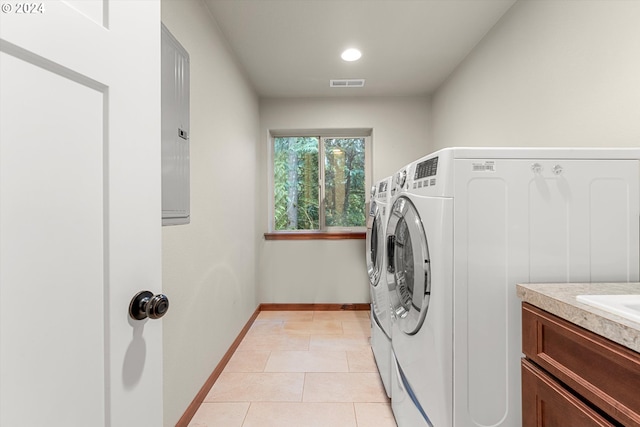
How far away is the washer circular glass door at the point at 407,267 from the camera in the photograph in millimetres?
1146

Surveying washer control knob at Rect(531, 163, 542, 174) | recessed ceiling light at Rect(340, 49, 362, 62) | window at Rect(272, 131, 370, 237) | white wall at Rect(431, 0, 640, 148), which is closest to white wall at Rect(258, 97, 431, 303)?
window at Rect(272, 131, 370, 237)

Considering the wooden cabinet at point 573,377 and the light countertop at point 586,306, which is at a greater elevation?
the light countertop at point 586,306

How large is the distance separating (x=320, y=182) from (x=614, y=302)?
2.99m

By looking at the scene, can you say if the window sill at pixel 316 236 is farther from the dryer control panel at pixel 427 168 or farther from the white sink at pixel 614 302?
the white sink at pixel 614 302

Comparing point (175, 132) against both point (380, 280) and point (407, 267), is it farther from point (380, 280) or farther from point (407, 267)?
point (380, 280)

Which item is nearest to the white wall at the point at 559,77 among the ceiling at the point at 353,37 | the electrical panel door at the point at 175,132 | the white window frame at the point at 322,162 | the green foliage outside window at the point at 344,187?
the ceiling at the point at 353,37

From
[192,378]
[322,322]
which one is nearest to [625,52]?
[192,378]

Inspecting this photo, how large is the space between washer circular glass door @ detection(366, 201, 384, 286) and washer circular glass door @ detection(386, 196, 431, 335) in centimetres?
26

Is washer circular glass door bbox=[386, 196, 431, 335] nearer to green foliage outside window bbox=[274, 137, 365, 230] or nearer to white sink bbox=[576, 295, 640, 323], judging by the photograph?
white sink bbox=[576, 295, 640, 323]

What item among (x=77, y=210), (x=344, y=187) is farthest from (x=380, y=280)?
(x=344, y=187)

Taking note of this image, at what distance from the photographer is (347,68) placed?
2818 mm

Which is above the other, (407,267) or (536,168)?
(536,168)

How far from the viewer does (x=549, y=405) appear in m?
0.88

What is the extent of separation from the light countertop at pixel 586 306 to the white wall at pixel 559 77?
2.32 feet
